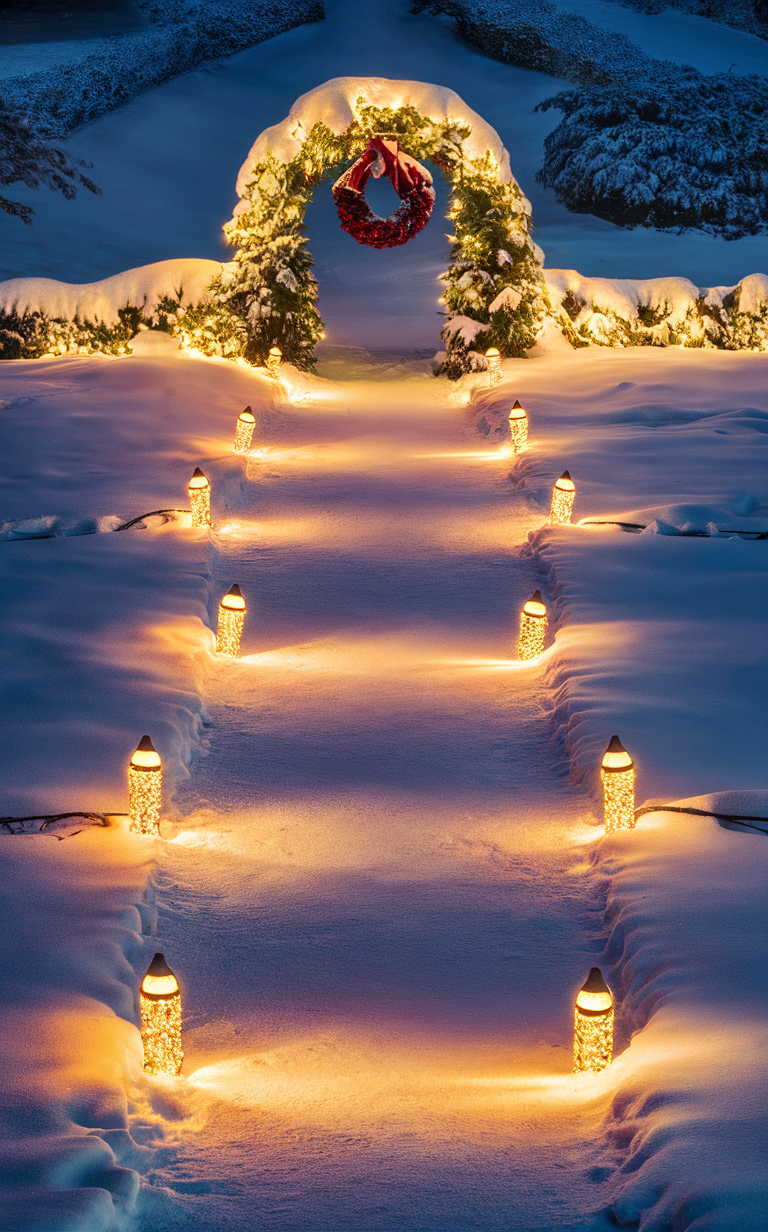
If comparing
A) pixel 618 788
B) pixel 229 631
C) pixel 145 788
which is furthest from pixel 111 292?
pixel 618 788

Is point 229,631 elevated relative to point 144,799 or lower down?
elevated

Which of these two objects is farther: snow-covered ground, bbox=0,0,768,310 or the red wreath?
snow-covered ground, bbox=0,0,768,310

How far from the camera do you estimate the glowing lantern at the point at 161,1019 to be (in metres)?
3.64

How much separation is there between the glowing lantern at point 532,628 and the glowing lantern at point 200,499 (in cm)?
326

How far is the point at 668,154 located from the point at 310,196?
14.9 meters

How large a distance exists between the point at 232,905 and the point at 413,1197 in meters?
1.75

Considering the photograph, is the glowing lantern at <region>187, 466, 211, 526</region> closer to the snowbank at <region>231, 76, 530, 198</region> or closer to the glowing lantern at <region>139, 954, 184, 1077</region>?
the glowing lantern at <region>139, 954, 184, 1077</region>

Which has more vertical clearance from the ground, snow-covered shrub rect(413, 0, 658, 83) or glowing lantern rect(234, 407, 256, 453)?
A: snow-covered shrub rect(413, 0, 658, 83)

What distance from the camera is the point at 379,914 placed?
4684mm

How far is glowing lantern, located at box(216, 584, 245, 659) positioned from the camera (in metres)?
7.04

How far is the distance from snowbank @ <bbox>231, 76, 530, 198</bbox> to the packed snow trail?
846cm

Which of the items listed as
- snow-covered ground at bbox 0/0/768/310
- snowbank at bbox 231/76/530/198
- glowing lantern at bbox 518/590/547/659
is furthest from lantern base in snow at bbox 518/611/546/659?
snow-covered ground at bbox 0/0/768/310

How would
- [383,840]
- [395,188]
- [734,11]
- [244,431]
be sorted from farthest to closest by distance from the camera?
[734,11]
[395,188]
[244,431]
[383,840]

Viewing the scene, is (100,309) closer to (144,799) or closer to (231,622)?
(231,622)
